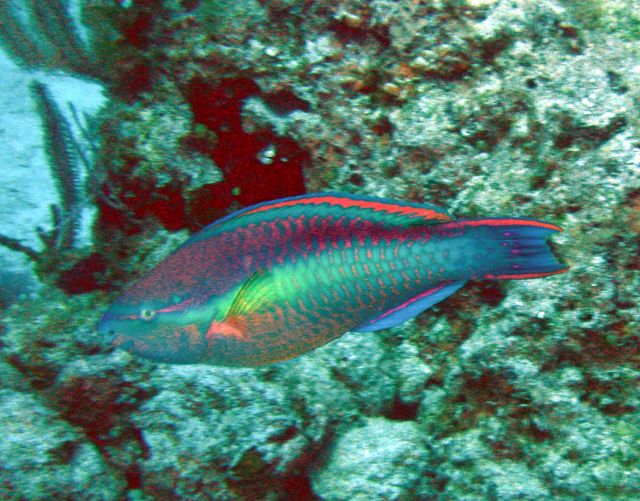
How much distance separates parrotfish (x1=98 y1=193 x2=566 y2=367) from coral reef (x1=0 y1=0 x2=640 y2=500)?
0.70 metres

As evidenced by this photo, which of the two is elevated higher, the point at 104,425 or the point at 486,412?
the point at 486,412

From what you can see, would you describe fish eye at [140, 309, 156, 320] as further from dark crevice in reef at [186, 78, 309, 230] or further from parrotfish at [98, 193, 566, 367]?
dark crevice in reef at [186, 78, 309, 230]

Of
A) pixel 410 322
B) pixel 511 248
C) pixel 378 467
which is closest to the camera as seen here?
pixel 511 248

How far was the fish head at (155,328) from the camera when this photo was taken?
1.62 metres

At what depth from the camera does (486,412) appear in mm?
2061

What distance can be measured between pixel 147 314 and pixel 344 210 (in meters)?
0.81

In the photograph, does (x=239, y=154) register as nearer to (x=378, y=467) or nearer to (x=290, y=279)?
(x=290, y=279)

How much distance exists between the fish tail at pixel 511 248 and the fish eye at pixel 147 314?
1138 millimetres

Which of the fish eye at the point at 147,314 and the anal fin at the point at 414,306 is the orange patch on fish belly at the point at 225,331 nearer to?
the fish eye at the point at 147,314

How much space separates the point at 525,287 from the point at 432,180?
2.28 ft

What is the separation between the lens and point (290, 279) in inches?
63.1

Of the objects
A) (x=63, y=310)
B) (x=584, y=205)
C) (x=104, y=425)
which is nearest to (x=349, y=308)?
(x=584, y=205)

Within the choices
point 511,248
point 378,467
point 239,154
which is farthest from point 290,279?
point 239,154

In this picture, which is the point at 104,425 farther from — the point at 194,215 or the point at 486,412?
the point at 486,412
